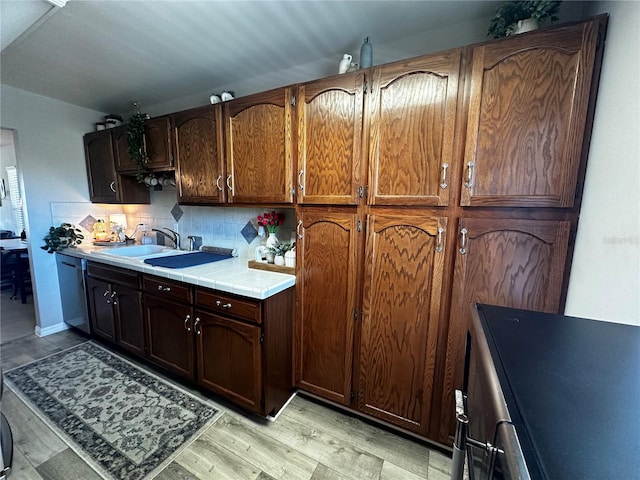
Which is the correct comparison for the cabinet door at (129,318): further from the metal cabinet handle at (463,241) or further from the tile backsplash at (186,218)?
the metal cabinet handle at (463,241)

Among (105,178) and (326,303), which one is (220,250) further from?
(105,178)

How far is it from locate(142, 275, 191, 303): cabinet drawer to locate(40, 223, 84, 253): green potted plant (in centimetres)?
139

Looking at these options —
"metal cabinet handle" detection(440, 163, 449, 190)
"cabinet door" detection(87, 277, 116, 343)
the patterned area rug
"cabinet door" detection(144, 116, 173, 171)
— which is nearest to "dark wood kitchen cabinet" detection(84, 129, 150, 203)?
"cabinet door" detection(144, 116, 173, 171)

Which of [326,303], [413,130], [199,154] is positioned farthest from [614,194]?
[199,154]

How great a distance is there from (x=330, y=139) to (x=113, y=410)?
2221 mm

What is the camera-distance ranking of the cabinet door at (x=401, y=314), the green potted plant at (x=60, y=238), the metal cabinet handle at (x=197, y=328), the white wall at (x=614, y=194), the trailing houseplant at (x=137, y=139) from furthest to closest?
the green potted plant at (x=60, y=238), the trailing houseplant at (x=137, y=139), the metal cabinet handle at (x=197, y=328), the cabinet door at (x=401, y=314), the white wall at (x=614, y=194)

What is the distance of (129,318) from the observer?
2.13 meters

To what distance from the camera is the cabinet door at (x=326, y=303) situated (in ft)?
4.92

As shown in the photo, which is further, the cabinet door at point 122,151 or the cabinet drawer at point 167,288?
the cabinet door at point 122,151

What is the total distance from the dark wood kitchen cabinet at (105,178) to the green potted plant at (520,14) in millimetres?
3205

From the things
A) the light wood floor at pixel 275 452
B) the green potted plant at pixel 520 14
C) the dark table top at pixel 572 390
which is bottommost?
the light wood floor at pixel 275 452

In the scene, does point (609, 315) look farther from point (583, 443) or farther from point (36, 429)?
point (36, 429)

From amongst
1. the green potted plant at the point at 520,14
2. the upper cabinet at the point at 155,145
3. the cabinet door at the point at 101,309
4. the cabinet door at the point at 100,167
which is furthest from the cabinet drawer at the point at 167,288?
the green potted plant at the point at 520,14

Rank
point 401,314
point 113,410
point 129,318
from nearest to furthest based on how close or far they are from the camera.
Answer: point 401,314
point 113,410
point 129,318
